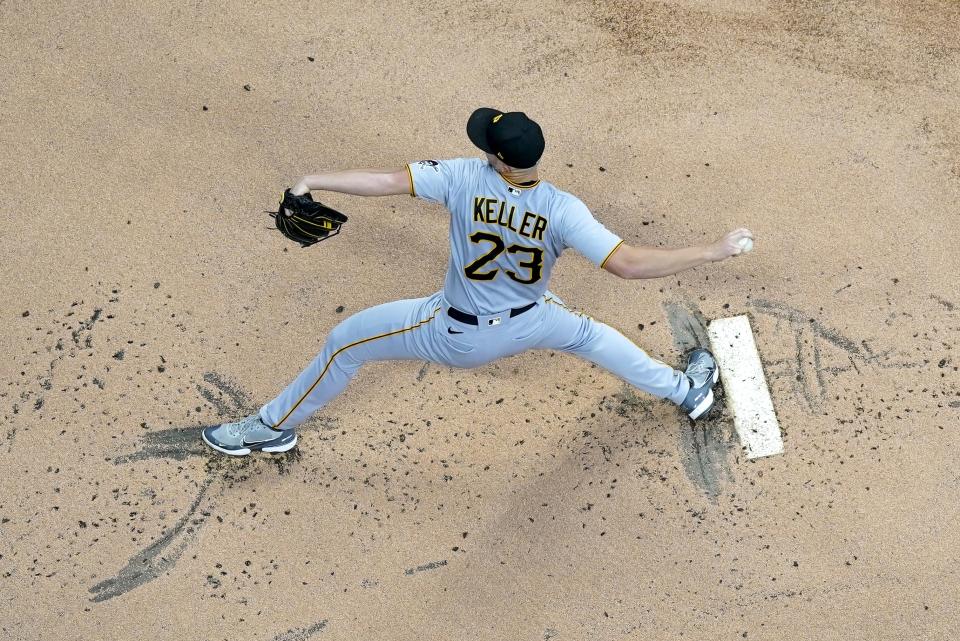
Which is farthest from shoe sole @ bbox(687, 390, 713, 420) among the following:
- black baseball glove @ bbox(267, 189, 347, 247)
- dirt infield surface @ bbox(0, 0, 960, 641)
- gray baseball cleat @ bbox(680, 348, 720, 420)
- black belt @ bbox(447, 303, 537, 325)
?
black baseball glove @ bbox(267, 189, 347, 247)

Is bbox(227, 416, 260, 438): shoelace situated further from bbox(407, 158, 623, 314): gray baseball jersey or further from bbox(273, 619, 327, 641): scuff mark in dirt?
bbox(407, 158, 623, 314): gray baseball jersey

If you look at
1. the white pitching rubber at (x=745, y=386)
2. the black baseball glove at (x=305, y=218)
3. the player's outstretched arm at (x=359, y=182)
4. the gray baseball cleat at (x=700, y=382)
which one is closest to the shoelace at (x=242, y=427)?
the black baseball glove at (x=305, y=218)

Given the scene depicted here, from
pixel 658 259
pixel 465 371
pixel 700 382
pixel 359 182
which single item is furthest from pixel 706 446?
pixel 359 182

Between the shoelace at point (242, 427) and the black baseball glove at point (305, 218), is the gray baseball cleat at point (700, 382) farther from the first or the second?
the shoelace at point (242, 427)

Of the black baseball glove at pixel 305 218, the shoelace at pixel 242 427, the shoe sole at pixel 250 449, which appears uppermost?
the black baseball glove at pixel 305 218

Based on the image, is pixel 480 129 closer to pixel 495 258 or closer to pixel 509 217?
→ pixel 509 217
